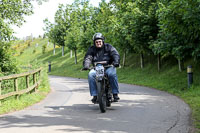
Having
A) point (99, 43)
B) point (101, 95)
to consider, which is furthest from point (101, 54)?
point (101, 95)

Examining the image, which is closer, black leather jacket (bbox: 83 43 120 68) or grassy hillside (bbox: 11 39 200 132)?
black leather jacket (bbox: 83 43 120 68)

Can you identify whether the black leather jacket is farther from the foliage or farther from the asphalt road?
the foliage

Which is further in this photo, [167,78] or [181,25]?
[167,78]

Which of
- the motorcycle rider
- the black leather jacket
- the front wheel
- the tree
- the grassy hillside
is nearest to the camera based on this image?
the front wheel

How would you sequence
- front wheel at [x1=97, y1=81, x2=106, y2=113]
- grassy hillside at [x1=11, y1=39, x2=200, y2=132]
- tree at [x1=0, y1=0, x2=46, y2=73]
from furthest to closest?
tree at [x1=0, y1=0, x2=46, y2=73] < grassy hillside at [x1=11, y1=39, x2=200, y2=132] < front wheel at [x1=97, y1=81, x2=106, y2=113]

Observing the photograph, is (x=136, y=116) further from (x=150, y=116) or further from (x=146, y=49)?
(x=146, y=49)

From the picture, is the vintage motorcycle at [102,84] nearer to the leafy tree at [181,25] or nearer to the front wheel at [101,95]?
the front wheel at [101,95]

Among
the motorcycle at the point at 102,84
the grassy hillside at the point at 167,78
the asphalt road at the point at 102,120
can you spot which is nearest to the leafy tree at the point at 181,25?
the grassy hillside at the point at 167,78

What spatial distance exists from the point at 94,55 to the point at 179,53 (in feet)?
23.9

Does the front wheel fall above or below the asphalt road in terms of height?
above

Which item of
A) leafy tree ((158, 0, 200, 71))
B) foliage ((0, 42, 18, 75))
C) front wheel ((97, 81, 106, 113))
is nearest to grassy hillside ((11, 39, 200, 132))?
foliage ((0, 42, 18, 75))

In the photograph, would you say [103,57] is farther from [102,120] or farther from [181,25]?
[181,25]

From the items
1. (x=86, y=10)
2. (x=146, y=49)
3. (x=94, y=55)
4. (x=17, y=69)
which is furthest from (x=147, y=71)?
(x=86, y=10)

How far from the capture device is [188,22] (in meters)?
10.8
